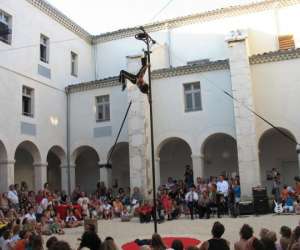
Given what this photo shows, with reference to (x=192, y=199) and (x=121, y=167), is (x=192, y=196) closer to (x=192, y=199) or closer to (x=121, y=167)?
(x=192, y=199)

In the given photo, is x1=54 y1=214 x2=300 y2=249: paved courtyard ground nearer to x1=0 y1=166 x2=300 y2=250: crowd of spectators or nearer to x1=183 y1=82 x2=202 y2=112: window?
x1=0 y1=166 x2=300 y2=250: crowd of spectators

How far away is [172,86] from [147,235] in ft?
30.5

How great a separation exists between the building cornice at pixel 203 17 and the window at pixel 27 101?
25.3 feet

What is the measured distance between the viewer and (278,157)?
2105 centimetres

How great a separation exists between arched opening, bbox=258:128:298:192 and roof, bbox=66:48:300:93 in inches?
153

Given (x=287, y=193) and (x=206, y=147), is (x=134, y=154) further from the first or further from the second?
(x=287, y=193)

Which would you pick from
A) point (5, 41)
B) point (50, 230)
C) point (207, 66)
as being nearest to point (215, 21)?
point (207, 66)

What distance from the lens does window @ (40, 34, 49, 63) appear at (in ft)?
71.8

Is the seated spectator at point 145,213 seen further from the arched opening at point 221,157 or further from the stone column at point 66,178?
the stone column at point 66,178

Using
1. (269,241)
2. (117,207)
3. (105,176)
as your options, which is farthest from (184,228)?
(105,176)

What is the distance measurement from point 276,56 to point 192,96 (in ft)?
13.5

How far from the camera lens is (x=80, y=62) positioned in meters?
25.4

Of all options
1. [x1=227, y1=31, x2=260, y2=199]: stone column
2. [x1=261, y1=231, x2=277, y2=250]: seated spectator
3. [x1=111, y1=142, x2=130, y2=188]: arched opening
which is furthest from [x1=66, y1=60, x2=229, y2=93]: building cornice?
[x1=261, y1=231, x2=277, y2=250]: seated spectator

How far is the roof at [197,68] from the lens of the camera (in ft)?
60.7
